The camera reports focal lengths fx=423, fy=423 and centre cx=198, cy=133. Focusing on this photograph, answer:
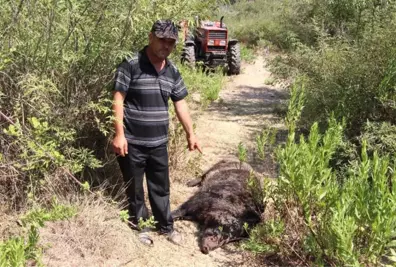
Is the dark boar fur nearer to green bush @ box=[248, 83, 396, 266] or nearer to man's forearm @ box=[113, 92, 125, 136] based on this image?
green bush @ box=[248, 83, 396, 266]

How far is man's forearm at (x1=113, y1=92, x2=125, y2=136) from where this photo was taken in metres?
3.20

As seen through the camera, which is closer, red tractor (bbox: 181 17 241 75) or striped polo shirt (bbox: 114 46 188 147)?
striped polo shirt (bbox: 114 46 188 147)

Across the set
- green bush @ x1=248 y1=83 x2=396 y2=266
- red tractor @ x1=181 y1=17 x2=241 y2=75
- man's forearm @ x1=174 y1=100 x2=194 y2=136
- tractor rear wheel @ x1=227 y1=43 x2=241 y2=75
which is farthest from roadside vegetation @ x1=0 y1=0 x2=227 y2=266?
tractor rear wheel @ x1=227 y1=43 x2=241 y2=75

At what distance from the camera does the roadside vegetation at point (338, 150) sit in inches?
90.0

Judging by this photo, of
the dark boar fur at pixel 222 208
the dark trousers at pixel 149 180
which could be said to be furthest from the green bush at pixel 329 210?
the dark trousers at pixel 149 180

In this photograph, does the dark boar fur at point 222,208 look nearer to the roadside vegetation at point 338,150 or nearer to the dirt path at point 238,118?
the roadside vegetation at point 338,150

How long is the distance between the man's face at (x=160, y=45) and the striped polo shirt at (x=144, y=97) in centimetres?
12

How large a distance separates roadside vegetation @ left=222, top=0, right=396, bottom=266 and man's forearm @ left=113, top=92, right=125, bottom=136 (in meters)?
1.17

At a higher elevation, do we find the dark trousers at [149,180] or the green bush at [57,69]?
the green bush at [57,69]

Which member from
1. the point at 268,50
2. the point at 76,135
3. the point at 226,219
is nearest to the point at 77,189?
the point at 76,135

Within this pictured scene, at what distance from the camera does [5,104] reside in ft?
10.6

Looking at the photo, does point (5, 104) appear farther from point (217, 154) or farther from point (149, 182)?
point (217, 154)

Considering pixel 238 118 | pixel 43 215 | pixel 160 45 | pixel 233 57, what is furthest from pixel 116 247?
pixel 233 57

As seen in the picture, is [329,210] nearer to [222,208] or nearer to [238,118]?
[222,208]
